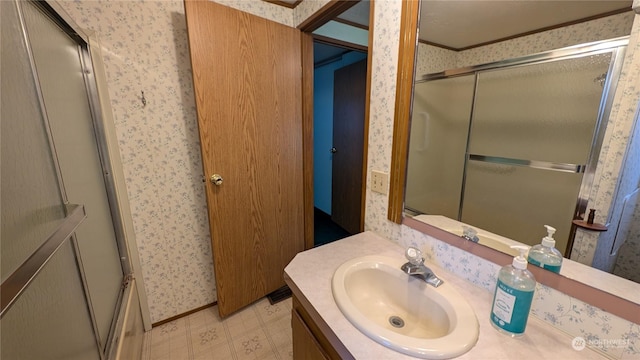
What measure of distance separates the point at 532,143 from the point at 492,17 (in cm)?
42

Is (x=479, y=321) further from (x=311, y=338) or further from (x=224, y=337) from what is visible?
(x=224, y=337)

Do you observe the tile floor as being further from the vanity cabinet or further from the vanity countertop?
the vanity countertop

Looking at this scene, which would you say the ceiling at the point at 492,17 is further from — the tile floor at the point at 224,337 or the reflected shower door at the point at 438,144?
the tile floor at the point at 224,337

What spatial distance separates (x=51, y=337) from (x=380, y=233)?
113cm

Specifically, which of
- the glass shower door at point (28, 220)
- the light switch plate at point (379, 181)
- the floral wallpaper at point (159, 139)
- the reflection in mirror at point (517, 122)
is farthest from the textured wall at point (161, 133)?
the light switch plate at point (379, 181)

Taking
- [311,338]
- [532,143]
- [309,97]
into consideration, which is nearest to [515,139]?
[532,143]

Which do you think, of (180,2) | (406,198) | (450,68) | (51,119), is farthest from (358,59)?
(51,119)

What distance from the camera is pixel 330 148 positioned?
114 inches

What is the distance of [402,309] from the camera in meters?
0.80

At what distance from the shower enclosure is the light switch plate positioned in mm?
104

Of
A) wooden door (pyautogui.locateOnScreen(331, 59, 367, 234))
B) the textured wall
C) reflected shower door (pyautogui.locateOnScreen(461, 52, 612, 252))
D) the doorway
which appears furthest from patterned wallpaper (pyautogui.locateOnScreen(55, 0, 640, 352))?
wooden door (pyautogui.locateOnScreen(331, 59, 367, 234))

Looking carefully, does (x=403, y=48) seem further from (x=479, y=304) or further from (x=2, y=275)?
(x=2, y=275)

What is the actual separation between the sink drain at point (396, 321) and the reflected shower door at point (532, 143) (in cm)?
40

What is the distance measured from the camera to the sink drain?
756mm
